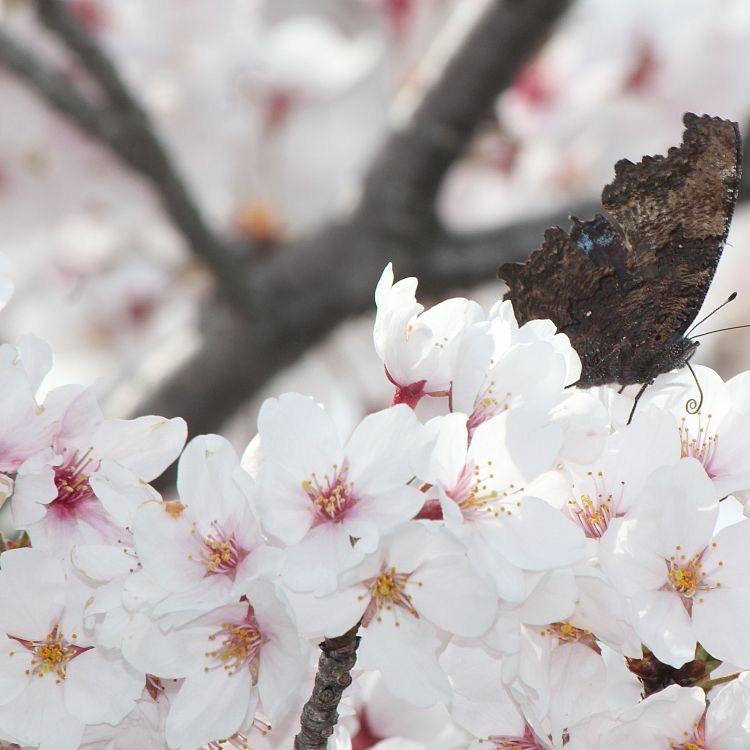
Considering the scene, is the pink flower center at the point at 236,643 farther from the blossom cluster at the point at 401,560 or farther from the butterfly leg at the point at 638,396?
the butterfly leg at the point at 638,396

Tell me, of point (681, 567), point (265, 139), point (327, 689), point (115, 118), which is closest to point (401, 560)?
point (327, 689)

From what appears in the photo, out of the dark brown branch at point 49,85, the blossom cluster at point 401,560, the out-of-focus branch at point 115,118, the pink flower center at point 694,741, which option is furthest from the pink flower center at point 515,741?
the dark brown branch at point 49,85

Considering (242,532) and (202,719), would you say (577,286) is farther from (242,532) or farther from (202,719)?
(202,719)

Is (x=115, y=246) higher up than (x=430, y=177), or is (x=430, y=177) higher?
(x=115, y=246)

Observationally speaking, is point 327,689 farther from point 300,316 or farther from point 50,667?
point 300,316

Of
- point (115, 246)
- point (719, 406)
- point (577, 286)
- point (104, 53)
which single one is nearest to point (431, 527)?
point (719, 406)
